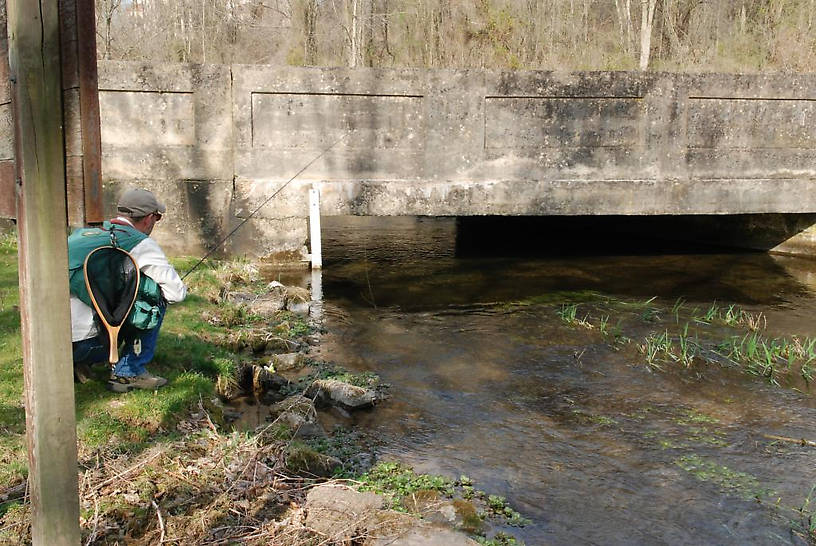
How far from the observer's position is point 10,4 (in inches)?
75.9

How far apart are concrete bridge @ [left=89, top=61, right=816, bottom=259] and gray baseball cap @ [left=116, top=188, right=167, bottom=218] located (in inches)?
204

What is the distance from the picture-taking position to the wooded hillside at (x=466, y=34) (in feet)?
49.2

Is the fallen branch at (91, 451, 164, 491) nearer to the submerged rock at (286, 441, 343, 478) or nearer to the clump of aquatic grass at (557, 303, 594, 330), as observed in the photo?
the submerged rock at (286, 441, 343, 478)

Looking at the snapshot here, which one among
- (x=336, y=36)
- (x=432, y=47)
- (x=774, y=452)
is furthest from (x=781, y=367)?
(x=336, y=36)

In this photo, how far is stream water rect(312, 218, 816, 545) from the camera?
3.74 m

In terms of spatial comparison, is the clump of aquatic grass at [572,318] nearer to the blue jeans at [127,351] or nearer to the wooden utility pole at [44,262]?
the blue jeans at [127,351]

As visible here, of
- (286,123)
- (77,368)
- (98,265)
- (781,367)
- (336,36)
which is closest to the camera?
(98,265)

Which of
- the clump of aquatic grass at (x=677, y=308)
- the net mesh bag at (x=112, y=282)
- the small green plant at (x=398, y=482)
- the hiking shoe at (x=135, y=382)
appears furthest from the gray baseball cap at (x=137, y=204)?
the clump of aquatic grass at (x=677, y=308)

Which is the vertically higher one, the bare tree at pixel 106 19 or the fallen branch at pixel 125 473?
the bare tree at pixel 106 19

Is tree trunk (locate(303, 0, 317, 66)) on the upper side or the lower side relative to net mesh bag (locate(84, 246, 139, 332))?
upper

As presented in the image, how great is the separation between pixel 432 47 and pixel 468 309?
8859mm

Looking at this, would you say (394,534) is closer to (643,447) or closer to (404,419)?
(404,419)

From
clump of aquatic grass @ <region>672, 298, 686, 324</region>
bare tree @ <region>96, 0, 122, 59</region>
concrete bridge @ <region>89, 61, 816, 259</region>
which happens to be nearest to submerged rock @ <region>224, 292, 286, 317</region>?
concrete bridge @ <region>89, 61, 816, 259</region>

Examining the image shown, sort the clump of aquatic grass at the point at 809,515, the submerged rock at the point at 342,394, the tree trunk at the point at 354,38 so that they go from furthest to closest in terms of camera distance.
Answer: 1. the tree trunk at the point at 354,38
2. the submerged rock at the point at 342,394
3. the clump of aquatic grass at the point at 809,515
